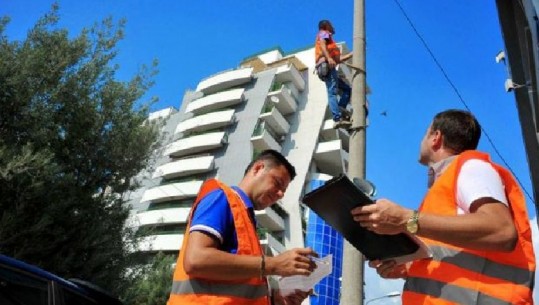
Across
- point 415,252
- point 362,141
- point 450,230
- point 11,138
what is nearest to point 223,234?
point 415,252

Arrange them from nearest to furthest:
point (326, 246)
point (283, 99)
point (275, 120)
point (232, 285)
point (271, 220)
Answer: point (232, 285) < point (326, 246) < point (271, 220) < point (275, 120) < point (283, 99)

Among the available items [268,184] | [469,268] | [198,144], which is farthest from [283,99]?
[469,268]

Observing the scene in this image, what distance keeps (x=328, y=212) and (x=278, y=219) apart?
51.7m

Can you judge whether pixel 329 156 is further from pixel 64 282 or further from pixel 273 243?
pixel 64 282

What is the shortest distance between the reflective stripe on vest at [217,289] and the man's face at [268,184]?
57 centimetres

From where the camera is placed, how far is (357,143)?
577cm

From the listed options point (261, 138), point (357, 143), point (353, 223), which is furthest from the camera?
point (261, 138)

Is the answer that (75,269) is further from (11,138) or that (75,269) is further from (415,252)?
(415,252)

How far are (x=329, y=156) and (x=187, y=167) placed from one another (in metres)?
16.2

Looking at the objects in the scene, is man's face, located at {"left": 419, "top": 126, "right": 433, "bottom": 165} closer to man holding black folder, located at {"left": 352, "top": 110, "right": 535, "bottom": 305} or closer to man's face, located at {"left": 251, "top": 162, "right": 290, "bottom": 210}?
man holding black folder, located at {"left": 352, "top": 110, "right": 535, "bottom": 305}

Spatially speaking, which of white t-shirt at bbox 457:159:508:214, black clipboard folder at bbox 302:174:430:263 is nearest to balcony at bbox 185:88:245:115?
black clipboard folder at bbox 302:174:430:263

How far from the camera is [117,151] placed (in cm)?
930

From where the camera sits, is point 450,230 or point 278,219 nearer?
point 450,230

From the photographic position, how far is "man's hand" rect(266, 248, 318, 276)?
2344 millimetres
